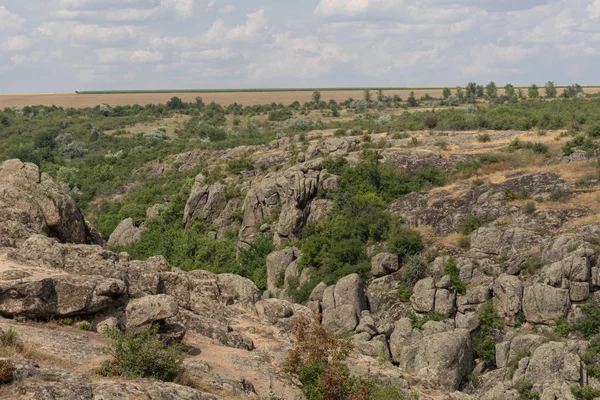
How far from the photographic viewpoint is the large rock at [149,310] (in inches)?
688

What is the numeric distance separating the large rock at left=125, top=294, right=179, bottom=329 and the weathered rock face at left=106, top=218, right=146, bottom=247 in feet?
124

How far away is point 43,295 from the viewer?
55.3 ft

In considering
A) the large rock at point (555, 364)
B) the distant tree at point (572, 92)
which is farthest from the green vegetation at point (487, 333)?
the distant tree at point (572, 92)

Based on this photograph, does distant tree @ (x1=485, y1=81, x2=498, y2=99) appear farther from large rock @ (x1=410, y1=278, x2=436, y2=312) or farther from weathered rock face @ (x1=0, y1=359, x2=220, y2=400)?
weathered rock face @ (x1=0, y1=359, x2=220, y2=400)

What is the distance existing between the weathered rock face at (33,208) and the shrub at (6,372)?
922 cm

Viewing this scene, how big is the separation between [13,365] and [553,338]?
81.8ft

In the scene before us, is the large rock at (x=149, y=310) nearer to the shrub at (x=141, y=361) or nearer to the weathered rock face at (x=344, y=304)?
the shrub at (x=141, y=361)

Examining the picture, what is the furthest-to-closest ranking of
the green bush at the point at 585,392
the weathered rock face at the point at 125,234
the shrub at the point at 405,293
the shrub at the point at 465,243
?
the weathered rock face at the point at 125,234, the shrub at the point at 465,243, the shrub at the point at 405,293, the green bush at the point at 585,392

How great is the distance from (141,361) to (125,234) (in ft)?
140

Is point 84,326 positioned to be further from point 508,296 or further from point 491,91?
point 491,91

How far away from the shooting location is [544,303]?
1265 inches

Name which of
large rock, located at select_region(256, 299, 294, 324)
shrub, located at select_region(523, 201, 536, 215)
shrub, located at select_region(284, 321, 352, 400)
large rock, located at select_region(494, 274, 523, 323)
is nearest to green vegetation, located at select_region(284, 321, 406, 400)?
shrub, located at select_region(284, 321, 352, 400)

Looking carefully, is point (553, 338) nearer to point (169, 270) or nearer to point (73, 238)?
point (169, 270)

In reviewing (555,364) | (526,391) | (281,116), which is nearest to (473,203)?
(555,364)
